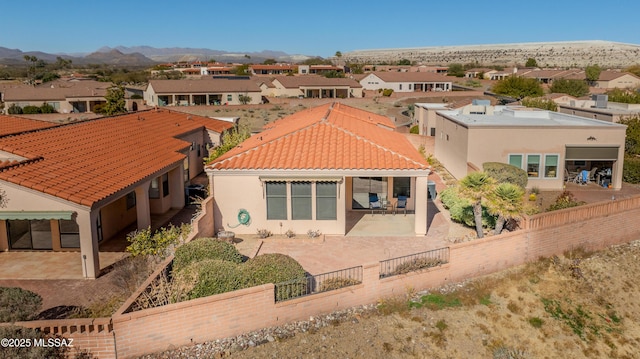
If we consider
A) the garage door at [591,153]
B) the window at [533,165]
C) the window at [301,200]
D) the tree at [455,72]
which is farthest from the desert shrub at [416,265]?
the tree at [455,72]

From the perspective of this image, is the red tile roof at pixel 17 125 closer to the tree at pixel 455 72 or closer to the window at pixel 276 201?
the window at pixel 276 201

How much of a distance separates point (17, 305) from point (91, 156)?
9.43 metres

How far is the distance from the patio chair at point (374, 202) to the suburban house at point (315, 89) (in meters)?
66.1

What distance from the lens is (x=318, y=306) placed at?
46.3ft

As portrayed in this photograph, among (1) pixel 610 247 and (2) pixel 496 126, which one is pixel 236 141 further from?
(1) pixel 610 247

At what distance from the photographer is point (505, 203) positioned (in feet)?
59.5

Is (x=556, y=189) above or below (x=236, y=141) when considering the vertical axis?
below

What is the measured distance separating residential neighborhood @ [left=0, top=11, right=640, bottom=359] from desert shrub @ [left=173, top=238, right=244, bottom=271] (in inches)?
2.5

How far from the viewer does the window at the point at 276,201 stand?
20391mm

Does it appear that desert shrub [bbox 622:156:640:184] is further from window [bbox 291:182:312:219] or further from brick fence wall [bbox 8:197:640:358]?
window [bbox 291:182:312:219]

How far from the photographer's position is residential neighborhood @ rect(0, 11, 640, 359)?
13.0 m

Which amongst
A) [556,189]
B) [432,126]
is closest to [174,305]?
[556,189]

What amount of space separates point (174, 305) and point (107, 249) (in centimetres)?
800

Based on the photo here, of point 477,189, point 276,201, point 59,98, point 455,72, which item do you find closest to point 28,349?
point 276,201
